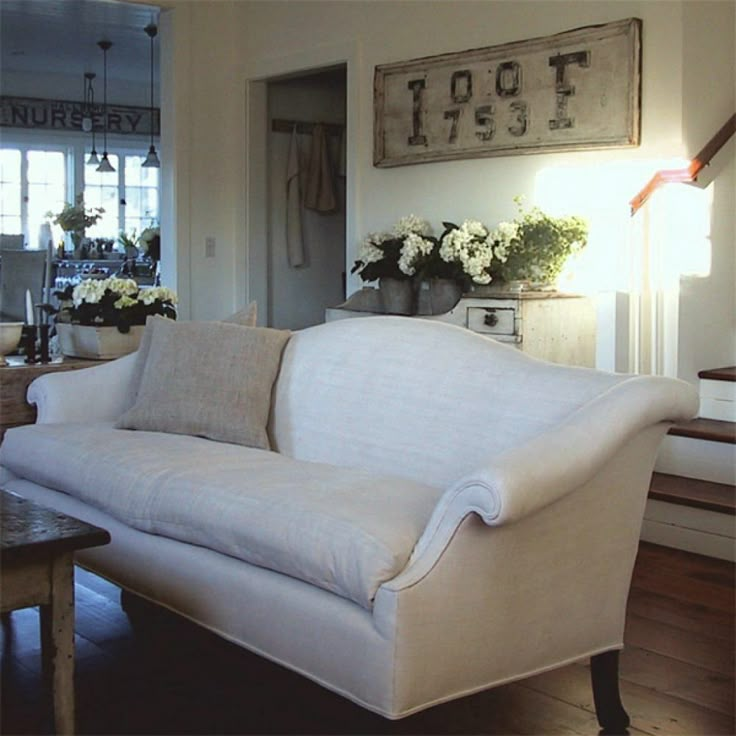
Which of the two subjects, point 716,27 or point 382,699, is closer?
point 382,699

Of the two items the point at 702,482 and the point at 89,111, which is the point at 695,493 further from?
the point at 89,111

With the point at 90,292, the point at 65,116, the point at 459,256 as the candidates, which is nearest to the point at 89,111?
the point at 65,116

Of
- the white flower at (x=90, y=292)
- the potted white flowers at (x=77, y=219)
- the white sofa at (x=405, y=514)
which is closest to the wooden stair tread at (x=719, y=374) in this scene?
the white sofa at (x=405, y=514)

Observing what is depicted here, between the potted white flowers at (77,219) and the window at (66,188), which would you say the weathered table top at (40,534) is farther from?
the window at (66,188)

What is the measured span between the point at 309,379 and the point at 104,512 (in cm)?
72

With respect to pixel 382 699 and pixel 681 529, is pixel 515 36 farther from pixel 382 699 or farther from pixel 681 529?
pixel 382 699

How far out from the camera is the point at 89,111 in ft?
40.1

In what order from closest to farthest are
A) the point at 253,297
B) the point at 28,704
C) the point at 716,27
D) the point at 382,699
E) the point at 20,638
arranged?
the point at 382,699
the point at 28,704
the point at 20,638
the point at 716,27
the point at 253,297

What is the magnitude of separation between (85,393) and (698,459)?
2.32 metres

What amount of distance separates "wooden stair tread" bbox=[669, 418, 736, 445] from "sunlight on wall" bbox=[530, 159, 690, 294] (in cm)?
70

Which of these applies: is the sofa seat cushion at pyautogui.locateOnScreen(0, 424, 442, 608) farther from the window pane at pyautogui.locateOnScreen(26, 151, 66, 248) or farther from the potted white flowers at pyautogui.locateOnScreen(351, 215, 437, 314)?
the window pane at pyautogui.locateOnScreen(26, 151, 66, 248)

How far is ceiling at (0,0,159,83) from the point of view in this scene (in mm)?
8305

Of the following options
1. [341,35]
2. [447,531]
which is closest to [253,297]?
[341,35]

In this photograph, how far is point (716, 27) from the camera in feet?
15.7
